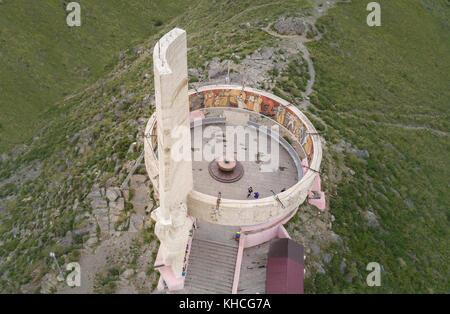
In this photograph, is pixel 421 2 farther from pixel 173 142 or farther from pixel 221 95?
pixel 173 142

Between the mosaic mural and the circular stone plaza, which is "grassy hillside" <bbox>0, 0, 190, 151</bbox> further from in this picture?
the circular stone plaza

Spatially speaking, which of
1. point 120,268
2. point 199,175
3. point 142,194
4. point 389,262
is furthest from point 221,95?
point 389,262

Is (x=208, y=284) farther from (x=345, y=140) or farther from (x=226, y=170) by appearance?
(x=345, y=140)

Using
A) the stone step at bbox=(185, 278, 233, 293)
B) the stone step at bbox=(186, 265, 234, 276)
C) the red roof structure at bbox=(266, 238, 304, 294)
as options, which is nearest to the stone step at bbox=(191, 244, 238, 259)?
the stone step at bbox=(186, 265, 234, 276)

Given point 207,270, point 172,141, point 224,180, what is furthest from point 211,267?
point 172,141

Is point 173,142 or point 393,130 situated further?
point 393,130

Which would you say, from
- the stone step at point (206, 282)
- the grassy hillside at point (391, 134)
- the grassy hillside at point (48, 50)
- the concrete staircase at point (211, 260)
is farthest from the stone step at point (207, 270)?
the grassy hillside at point (48, 50)

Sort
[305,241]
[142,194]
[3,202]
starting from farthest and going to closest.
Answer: [3,202] → [142,194] → [305,241]
